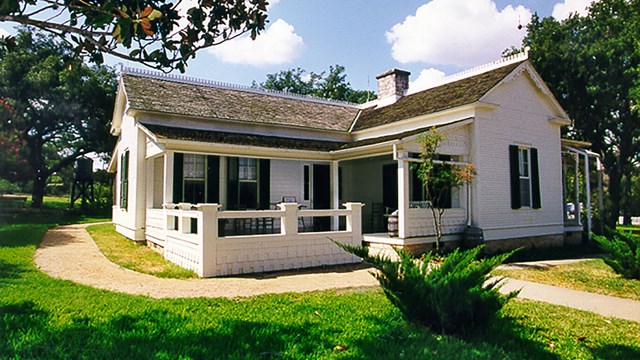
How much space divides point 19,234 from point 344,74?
1320 inches

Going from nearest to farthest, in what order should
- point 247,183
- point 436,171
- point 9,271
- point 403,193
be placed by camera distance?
point 9,271, point 403,193, point 436,171, point 247,183


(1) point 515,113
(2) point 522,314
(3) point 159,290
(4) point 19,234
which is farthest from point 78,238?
(1) point 515,113

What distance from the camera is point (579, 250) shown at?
14.3 m

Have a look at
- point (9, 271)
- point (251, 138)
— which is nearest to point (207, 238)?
point (9, 271)

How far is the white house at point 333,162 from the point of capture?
38.4 feet

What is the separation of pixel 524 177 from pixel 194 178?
11301mm

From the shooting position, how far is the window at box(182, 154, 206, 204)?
13156 mm

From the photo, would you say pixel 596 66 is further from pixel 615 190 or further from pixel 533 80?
pixel 533 80

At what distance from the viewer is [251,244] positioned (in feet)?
29.3

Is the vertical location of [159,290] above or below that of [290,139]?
below

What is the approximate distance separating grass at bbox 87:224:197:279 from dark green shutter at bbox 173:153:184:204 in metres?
1.75

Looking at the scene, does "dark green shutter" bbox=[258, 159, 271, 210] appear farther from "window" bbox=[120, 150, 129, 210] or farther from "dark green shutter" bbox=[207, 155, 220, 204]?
"window" bbox=[120, 150, 129, 210]

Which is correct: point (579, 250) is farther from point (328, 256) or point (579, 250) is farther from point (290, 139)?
point (290, 139)

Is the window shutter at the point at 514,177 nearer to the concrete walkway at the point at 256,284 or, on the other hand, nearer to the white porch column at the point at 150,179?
the concrete walkway at the point at 256,284
